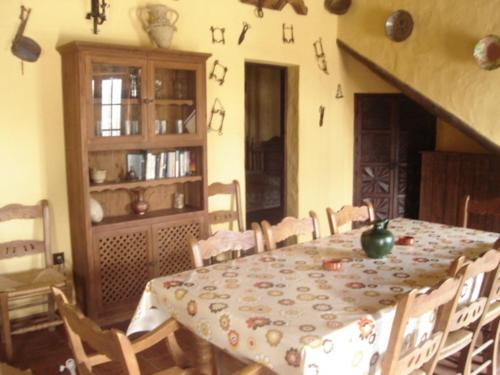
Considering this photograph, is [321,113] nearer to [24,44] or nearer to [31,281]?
[24,44]

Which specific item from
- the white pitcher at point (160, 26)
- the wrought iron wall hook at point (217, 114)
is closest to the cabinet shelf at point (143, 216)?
the wrought iron wall hook at point (217, 114)

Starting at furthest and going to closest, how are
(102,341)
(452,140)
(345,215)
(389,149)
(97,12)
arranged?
(389,149)
(452,140)
(97,12)
(345,215)
(102,341)

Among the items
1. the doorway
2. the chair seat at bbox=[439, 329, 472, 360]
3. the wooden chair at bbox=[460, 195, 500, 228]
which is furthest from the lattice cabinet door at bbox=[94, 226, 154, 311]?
the doorway

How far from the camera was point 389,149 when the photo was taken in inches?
217

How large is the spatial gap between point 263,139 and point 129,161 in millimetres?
4818

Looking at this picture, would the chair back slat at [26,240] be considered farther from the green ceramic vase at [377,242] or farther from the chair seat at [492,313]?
the chair seat at [492,313]

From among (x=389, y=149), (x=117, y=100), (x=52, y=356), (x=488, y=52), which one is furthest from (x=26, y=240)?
(x=389, y=149)

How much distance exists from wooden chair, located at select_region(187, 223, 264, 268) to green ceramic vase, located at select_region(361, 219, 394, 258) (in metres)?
0.56

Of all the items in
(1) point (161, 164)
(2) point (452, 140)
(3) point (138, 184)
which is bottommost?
(3) point (138, 184)

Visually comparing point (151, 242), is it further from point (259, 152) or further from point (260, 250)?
point (259, 152)

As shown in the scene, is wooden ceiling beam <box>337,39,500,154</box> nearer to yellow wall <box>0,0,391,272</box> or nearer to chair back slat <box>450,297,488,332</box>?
yellow wall <box>0,0,391,272</box>

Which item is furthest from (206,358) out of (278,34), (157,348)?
(278,34)

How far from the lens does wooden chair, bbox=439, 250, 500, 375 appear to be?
187cm

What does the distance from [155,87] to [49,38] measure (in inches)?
30.0
